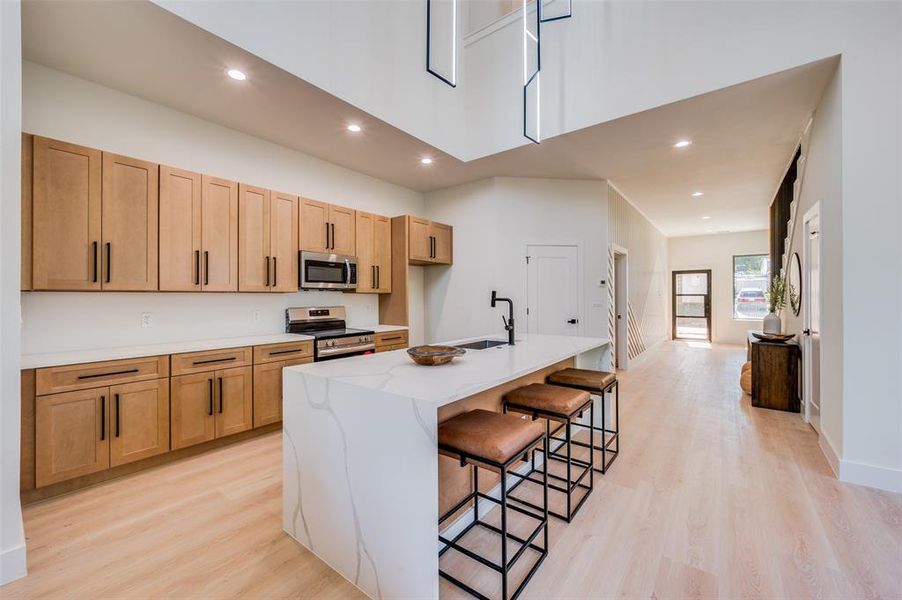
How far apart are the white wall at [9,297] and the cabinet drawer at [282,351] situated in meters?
1.58

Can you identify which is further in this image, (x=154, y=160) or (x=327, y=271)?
(x=327, y=271)

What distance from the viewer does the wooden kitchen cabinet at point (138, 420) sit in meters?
2.56

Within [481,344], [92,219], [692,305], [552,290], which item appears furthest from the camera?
[692,305]

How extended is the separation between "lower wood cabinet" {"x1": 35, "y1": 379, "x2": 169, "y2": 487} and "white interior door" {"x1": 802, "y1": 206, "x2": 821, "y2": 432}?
209 inches

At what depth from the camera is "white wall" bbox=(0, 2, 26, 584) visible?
1714 millimetres

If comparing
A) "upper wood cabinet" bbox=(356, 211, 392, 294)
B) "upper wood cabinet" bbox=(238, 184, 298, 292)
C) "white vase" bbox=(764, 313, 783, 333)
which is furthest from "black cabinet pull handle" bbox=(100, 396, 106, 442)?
"white vase" bbox=(764, 313, 783, 333)

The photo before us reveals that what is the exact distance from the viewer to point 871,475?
253cm

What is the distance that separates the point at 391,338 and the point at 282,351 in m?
1.35

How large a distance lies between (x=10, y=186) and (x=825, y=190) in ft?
17.0

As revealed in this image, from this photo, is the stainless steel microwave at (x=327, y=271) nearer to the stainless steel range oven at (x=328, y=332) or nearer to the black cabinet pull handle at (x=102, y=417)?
the stainless steel range oven at (x=328, y=332)

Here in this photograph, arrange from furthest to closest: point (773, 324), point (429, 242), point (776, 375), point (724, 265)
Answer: point (724, 265), point (429, 242), point (773, 324), point (776, 375)

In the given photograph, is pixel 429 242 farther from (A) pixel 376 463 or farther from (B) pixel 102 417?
(A) pixel 376 463

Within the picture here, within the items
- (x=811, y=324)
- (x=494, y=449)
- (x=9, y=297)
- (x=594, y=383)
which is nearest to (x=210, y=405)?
(x=9, y=297)

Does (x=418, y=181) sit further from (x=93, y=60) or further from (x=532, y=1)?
(x=93, y=60)
